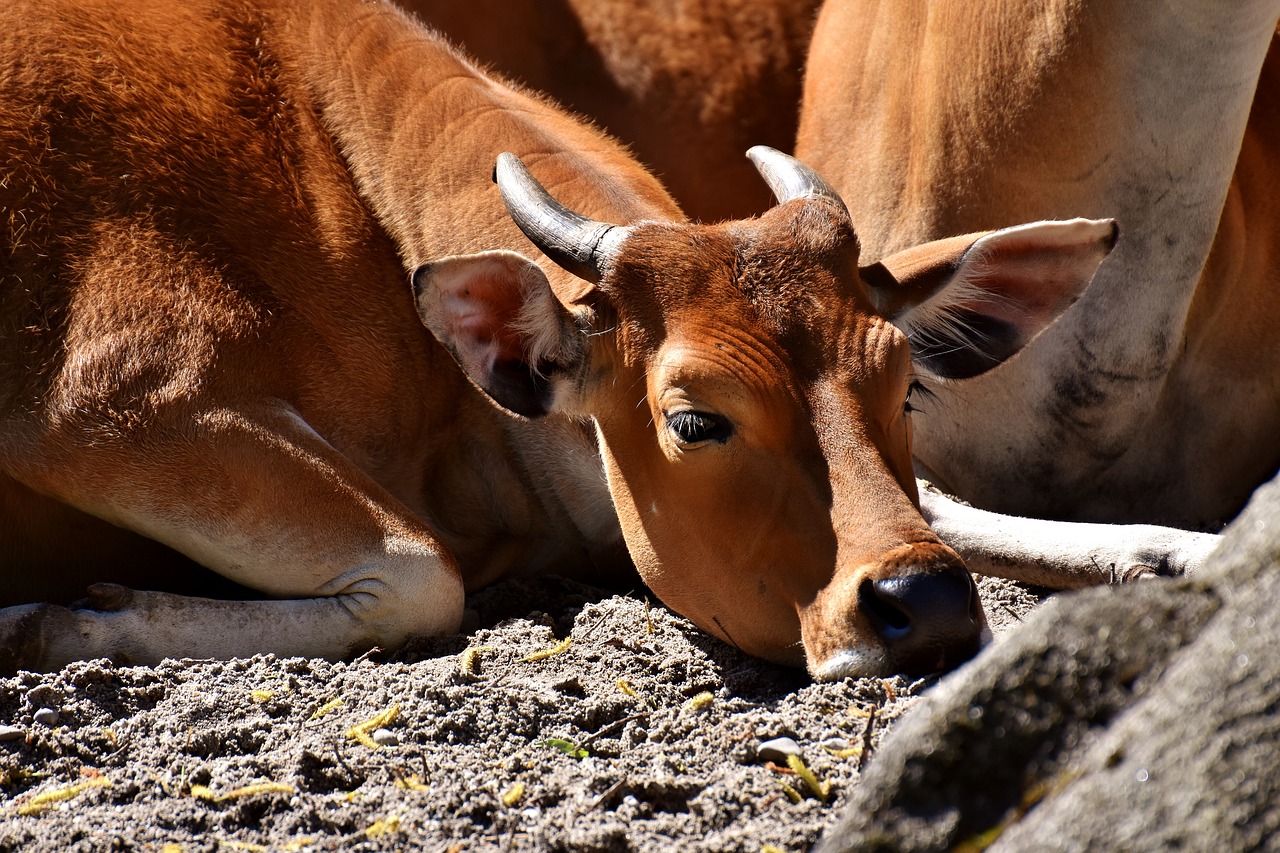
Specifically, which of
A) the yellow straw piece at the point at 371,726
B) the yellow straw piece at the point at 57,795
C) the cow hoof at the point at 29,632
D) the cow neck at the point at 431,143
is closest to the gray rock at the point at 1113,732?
the yellow straw piece at the point at 371,726

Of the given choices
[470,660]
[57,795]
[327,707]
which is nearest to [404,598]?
[470,660]

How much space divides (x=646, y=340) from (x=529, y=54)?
3.32m

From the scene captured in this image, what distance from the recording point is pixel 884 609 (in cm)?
330

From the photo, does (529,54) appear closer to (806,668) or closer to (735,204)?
(735,204)

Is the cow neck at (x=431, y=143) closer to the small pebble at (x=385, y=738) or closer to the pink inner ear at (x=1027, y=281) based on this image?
the pink inner ear at (x=1027, y=281)

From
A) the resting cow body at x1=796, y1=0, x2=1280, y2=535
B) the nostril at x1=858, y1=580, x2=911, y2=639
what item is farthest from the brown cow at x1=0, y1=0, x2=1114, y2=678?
the resting cow body at x1=796, y1=0, x2=1280, y2=535

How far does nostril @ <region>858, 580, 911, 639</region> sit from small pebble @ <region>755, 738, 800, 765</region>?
0.39 metres

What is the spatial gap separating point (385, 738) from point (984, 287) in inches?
79.5

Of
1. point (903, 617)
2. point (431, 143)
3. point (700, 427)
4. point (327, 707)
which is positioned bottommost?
point (327, 707)

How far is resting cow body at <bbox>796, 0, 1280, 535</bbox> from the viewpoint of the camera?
470 cm

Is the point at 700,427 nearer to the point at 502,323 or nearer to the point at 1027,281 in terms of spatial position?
the point at 502,323

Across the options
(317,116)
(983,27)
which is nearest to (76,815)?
(317,116)

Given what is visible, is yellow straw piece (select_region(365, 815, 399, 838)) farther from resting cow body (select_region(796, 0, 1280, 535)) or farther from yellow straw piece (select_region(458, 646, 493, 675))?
resting cow body (select_region(796, 0, 1280, 535))

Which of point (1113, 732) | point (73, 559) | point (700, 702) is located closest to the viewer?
point (1113, 732)
